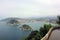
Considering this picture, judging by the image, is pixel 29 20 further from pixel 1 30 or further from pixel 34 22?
pixel 1 30

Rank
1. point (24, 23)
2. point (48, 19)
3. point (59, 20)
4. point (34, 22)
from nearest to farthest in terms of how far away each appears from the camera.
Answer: point (59, 20)
point (48, 19)
point (34, 22)
point (24, 23)

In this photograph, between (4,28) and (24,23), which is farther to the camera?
(4,28)

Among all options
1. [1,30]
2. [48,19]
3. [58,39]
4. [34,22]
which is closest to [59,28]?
[58,39]

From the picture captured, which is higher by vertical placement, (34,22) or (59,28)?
(59,28)

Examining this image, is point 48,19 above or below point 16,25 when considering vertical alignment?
above

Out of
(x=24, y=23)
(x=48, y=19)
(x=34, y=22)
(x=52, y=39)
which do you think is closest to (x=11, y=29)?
(x=24, y=23)

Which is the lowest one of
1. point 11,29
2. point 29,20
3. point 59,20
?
point 11,29

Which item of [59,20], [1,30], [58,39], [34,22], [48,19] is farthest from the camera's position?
[1,30]

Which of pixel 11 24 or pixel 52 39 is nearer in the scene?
pixel 52 39

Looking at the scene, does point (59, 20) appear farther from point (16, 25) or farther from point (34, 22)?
point (16, 25)
